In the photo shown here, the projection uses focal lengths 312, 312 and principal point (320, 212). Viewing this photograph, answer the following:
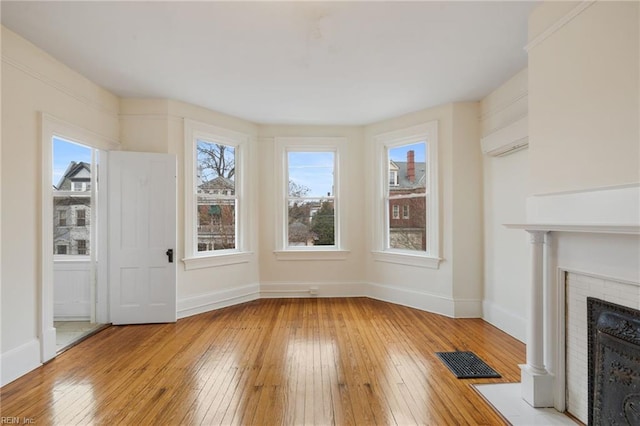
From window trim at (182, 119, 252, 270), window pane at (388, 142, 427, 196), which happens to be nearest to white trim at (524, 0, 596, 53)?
window pane at (388, 142, 427, 196)

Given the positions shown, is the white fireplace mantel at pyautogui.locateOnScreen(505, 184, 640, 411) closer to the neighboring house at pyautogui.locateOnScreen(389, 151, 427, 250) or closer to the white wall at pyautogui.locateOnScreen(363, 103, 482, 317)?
the white wall at pyautogui.locateOnScreen(363, 103, 482, 317)

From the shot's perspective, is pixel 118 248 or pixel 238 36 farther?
pixel 118 248

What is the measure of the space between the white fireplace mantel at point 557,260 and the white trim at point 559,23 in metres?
1.10

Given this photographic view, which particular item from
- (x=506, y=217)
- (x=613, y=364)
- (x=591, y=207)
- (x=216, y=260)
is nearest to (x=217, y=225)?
(x=216, y=260)

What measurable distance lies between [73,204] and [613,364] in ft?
17.7

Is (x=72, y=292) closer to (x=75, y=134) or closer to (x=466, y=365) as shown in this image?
(x=75, y=134)

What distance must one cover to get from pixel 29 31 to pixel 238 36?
1679 millimetres

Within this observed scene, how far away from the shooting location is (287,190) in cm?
507

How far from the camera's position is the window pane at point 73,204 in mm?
4004

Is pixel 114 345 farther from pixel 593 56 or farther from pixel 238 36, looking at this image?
A: pixel 593 56

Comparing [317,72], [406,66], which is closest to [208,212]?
[317,72]

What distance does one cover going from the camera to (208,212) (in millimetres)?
4531

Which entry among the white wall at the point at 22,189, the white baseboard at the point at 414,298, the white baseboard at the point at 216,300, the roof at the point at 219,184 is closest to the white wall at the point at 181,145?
the white baseboard at the point at 216,300

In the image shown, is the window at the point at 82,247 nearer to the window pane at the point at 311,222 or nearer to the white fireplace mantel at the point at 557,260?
the window pane at the point at 311,222
